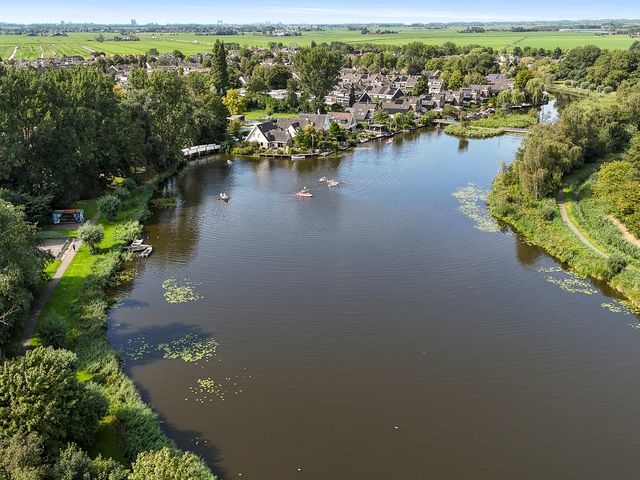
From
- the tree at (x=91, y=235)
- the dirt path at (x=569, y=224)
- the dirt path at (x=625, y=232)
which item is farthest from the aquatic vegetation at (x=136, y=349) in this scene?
the dirt path at (x=625, y=232)

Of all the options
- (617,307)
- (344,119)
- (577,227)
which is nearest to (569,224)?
(577,227)

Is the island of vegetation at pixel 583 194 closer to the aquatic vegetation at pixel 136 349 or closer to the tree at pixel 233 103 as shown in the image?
the aquatic vegetation at pixel 136 349

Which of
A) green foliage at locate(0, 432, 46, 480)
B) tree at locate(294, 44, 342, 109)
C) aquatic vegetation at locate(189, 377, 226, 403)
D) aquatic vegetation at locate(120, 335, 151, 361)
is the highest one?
tree at locate(294, 44, 342, 109)

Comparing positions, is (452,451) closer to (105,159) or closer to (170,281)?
(170,281)

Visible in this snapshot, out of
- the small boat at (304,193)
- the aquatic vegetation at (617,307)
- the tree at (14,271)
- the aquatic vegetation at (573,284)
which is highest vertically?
the tree at (14,271)

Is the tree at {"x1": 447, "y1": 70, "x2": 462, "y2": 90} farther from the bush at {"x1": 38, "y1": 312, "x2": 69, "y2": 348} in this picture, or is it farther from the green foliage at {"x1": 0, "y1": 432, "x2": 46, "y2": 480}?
the green foliage at {"x1": 0, "y1": 432, "x2": 46, "y2": 480}

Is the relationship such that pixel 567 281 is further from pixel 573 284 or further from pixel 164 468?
pixel 164 468

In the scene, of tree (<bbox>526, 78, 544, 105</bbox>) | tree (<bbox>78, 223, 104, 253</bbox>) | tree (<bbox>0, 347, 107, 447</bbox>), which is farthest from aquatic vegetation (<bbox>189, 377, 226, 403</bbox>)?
tree (<bbox>526, 78, 544, 105</bbox>)
